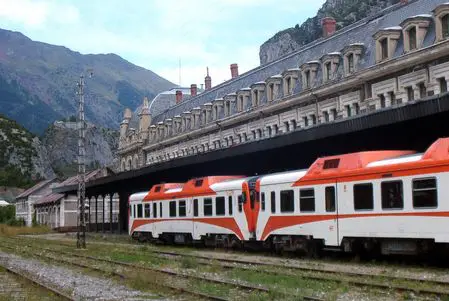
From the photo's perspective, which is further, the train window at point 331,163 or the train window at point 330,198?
the train window at point 331,163

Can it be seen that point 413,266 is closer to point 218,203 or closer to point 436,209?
point 436,209

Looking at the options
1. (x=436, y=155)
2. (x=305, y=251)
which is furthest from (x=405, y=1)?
(x=436, y=155)

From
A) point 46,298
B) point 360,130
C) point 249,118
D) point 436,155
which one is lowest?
point 46,298

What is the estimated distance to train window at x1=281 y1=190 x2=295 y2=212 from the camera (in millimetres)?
21266

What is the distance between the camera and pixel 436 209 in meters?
15.8

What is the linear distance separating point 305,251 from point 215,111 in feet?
142

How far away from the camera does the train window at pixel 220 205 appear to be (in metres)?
26.0

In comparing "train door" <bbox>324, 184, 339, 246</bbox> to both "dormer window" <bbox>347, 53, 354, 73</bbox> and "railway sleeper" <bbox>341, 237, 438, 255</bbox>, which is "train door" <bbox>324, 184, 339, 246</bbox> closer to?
"railway sleeper" <bbox>341, 237, 438, 255</bbox>

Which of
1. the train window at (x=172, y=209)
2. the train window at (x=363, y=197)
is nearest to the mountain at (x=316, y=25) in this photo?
the train window at (x=172, y=209)

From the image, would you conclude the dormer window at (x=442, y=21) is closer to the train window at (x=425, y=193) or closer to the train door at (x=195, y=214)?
the train door at (x=195, y=214)

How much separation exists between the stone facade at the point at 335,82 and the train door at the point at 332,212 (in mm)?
3829

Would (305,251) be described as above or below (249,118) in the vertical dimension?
below

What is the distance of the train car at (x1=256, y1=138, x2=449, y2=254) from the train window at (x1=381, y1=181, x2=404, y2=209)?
0.03 m

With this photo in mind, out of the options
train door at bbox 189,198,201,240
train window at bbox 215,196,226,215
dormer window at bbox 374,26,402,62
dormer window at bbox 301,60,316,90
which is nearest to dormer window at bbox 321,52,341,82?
dormer window at bbox 301,60,316,90
